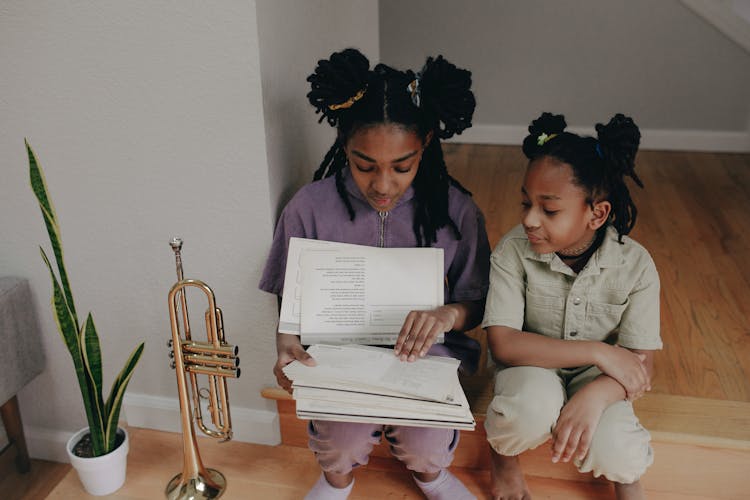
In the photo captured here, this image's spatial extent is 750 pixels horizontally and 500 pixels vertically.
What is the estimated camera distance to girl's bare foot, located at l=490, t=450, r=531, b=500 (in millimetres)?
1475

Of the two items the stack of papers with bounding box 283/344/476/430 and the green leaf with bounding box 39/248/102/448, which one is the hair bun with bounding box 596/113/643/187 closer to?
the stack of papers with bounding box 283/344/476/430

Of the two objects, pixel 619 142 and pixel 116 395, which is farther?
pixel 116 395

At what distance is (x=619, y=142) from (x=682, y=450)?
70 centimetres

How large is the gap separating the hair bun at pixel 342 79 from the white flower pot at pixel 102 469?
3.05ft

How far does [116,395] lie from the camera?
1.50 meters

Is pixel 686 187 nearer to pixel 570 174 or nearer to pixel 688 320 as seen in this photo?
pixel 688 320

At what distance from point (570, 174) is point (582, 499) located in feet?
2.45

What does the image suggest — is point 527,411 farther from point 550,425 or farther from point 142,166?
point 142,166

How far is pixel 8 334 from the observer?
1606 millimetres

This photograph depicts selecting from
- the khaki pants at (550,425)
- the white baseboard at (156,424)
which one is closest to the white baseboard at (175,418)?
the white baseboard at (156,424)

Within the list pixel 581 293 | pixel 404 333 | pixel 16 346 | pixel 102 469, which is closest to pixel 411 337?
pixel 404 333

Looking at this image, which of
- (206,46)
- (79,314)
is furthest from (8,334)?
(206,46)

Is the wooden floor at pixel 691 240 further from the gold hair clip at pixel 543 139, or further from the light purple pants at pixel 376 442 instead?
the gold hair clip at pixel 543 139

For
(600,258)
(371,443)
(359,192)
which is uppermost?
(359,192)
